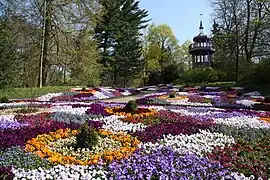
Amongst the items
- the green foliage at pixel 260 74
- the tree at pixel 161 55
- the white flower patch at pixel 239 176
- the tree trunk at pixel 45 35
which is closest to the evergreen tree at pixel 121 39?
the tree at pixel 161 55

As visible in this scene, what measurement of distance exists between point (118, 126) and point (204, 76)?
3252cm

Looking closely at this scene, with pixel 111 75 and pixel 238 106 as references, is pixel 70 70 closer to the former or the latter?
pixel 238 106

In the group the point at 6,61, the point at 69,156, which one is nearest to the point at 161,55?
the point at 6,61

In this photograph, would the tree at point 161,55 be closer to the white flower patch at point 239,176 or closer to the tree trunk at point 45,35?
the tree trunk at point 45,35

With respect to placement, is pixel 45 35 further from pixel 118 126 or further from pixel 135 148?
pixel 135 148

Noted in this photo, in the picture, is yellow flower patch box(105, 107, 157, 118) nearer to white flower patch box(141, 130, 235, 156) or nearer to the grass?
white flower patch box(141, 130, 235, 156)

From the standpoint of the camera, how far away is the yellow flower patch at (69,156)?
18.2 feet

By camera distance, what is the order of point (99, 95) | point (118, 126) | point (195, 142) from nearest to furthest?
point (195, 142) → point (118, 126) → point (99, 95)

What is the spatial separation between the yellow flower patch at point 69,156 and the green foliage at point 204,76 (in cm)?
3267

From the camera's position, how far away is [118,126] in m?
8.28

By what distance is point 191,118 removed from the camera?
31.9 ft

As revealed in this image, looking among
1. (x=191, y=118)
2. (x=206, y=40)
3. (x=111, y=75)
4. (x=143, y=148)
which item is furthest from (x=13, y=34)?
(x=206, y=40)

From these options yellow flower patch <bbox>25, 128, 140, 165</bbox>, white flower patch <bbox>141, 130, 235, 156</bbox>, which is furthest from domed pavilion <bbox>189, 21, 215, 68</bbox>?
yellow flower patch <bbox>25, 128, 140, 165</bbox>

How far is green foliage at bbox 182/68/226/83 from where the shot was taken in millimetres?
38750
